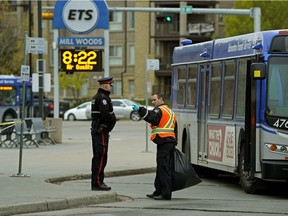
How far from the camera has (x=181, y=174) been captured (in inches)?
583

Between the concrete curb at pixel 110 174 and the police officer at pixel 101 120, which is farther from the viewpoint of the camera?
the concrete curb at pixel 110 174

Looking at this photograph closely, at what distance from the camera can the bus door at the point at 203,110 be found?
1830 cm

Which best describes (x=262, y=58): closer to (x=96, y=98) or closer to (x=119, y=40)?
(x=96, y=98)

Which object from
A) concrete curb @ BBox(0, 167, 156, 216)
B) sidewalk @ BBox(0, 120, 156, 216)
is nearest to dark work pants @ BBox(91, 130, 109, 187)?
sidewalk @ BBox(0, 120, 156, 216)

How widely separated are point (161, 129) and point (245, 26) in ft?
148

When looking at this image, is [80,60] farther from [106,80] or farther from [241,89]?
[106,80]

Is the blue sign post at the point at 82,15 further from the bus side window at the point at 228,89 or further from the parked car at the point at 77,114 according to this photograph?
the parked car at the point at 77,114

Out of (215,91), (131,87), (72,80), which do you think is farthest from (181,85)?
(131,87)

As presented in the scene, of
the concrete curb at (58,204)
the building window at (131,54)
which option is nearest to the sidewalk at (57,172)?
the concrete curb at (58,204)

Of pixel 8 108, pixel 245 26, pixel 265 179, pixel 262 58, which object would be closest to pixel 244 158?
pixel 265 179

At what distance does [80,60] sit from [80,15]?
163cm

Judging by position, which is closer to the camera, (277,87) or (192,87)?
(277,87)

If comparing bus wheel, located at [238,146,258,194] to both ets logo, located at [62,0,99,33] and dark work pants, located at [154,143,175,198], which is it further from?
ets logo, located at [62,0,99,33]

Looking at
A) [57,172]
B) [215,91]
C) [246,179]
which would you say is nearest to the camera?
[246,179]
